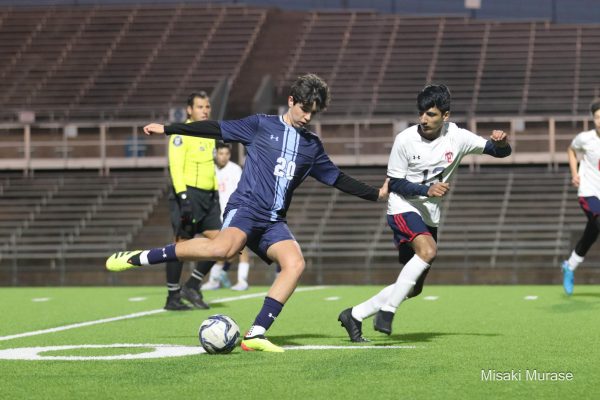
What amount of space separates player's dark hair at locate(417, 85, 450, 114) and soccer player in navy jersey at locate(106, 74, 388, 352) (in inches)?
28.9

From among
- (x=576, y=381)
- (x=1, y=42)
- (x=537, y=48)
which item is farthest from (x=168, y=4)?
(x=576, y=381)

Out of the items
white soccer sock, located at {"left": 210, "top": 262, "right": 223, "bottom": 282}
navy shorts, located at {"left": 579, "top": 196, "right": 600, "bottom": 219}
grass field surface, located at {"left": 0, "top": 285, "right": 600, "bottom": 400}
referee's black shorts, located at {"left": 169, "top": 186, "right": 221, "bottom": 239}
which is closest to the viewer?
grass field surface, located at {"left": 0, "top": 285, "right": 600, "bottom": 400}

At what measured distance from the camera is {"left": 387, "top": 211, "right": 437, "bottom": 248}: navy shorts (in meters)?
8.12

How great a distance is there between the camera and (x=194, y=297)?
39.0 feet

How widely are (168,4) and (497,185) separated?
17519mm

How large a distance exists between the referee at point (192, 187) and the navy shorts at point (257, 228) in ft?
10.9

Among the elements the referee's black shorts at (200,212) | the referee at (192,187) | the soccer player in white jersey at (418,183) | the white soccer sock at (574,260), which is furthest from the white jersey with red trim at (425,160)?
the white soccer sock at (574,260)

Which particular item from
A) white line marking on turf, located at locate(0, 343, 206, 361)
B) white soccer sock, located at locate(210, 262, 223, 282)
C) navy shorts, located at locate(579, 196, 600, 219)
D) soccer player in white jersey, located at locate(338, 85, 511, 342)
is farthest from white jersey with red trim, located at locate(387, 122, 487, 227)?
white soccer sock, located at locate(210, 262, 223, 282)

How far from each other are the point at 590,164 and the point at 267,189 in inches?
239

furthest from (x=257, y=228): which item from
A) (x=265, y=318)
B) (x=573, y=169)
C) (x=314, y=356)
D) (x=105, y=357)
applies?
(x=573, y=169)

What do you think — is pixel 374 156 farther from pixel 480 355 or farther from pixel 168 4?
pixel 480 355

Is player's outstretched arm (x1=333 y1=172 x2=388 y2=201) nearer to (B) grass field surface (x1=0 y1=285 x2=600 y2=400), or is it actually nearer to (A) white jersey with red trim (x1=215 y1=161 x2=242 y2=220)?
(B) grass field surface (x1=0 y1=285 x2=600 y2=400)

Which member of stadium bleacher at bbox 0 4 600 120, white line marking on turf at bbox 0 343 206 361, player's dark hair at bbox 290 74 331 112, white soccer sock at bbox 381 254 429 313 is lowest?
white line marking on turf at bbox 0 343 206 361

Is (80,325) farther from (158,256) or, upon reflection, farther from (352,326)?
(352,326)
